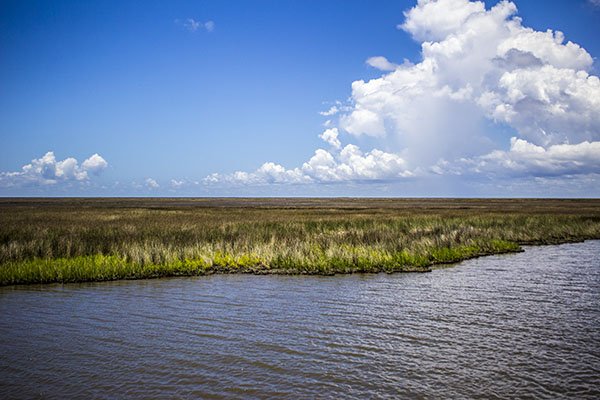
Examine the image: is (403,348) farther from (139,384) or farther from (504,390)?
(139,384)

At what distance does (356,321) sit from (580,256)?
20.2 m

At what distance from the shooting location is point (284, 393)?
7121mm

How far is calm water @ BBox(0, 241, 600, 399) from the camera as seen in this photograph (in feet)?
24.4

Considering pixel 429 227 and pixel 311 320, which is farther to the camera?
pixel 429 227

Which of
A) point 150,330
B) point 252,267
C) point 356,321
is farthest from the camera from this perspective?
point 252,267

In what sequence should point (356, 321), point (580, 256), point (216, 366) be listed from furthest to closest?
point (580, 256) < point (356, 321) < point (216, 366)

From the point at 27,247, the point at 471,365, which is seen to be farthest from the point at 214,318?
the point at 27,247

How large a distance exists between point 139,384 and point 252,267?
12522mm

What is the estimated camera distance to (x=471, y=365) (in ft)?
27.3

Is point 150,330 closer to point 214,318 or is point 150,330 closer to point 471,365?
point 214,318

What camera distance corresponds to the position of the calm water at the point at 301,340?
293 inches

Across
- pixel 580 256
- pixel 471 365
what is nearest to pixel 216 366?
pixel 471 365

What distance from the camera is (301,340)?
9.77 meters

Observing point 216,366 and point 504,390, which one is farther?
point 216,366
